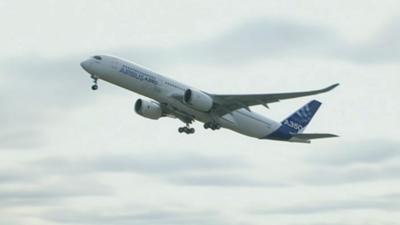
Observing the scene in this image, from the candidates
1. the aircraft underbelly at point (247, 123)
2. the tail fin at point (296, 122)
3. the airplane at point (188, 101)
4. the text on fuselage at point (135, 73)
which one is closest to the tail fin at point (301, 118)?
the tail fin at point (296, 122)

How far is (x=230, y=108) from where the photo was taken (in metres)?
75.4

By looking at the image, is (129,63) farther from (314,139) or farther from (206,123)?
(314,139)

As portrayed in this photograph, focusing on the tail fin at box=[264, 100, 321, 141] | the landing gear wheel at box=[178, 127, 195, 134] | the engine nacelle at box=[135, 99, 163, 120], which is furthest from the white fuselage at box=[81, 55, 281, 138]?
the tail fin at box=[264, 100, 321, 141]

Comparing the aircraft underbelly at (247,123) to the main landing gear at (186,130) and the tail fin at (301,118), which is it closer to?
the main landing gear at (186,130)

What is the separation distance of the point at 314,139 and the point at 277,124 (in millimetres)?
4194

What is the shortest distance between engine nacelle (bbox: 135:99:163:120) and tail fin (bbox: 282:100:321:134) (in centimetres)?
1286

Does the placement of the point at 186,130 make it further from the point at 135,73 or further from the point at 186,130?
the point at 135,73

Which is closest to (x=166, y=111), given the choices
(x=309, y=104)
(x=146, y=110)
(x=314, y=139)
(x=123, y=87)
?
(x=146, y=110)

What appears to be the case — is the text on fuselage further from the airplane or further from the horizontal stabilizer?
Result: the horizontal stabilizer

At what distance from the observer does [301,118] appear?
87.8 metres

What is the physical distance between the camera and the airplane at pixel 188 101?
7131 centimetres

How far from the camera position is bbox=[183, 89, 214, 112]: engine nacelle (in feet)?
237

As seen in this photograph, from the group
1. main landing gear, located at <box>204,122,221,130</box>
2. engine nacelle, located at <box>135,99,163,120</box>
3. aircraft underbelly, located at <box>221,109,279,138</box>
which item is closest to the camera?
main landing gear, located at <box>204,122,221,130</box>

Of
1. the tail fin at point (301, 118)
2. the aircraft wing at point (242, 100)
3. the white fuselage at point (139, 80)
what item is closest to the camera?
the white fuselage at point (139, 80)
